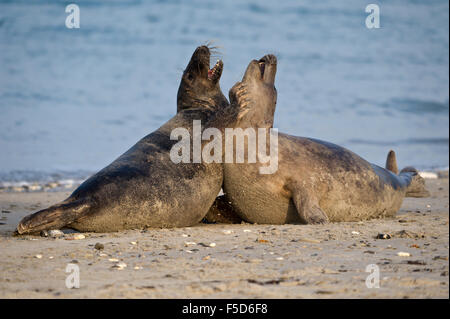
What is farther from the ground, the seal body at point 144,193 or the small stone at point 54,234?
the seal body at point 144,193

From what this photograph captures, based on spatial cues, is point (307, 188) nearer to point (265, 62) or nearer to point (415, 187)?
point (265, 62)

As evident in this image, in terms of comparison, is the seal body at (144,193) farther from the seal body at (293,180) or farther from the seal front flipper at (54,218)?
the seal body at (293,180)

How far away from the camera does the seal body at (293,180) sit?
207 inches

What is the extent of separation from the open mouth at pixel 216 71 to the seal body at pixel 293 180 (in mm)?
473

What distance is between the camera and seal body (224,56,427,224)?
5.25 meters

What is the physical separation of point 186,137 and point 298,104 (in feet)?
36.9

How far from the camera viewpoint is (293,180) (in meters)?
5.27

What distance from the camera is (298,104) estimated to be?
53.7 ft

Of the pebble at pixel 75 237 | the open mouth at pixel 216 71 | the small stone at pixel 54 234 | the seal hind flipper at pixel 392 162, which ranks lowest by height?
the pebble at pixel 75 237

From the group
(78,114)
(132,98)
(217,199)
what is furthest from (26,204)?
(132,98)

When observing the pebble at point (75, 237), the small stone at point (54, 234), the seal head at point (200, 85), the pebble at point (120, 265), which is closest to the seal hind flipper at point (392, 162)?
the seal head at point (200, 85)

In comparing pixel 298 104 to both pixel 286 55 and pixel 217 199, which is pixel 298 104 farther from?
pixel 217 199

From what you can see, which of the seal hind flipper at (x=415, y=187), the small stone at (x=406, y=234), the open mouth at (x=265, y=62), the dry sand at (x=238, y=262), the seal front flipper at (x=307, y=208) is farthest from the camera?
the seal hind flipper at (x=415, y=187)

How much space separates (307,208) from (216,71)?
1638 mm
